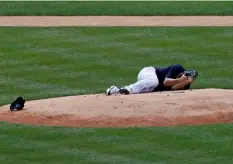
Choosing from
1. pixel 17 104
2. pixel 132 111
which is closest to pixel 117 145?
pixel 132 111

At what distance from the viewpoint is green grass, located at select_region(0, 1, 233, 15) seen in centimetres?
2327

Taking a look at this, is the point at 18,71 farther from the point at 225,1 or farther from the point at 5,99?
the point at 225,1

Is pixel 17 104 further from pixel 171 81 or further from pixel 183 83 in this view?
pixel 183 83

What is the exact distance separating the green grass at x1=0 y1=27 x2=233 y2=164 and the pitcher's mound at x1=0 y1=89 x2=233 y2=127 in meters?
0.35

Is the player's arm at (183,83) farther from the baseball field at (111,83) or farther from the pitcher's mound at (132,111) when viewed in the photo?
the pitcher's mound at (132,111)

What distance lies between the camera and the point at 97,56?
18219 millimetres

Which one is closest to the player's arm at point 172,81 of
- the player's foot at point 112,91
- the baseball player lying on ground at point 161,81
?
the baseball player lying on ground at point 161,81

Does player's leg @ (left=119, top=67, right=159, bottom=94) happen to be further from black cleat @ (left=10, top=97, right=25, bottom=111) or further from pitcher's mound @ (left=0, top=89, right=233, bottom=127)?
black cleat @ (left=10, top=97, right=25, bottom=111)

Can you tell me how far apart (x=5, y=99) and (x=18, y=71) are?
7.79ft

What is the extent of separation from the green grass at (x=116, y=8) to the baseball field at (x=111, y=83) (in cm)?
2

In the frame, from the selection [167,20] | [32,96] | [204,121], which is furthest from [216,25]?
[204,121]

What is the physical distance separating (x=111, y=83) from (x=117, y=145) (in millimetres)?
4461

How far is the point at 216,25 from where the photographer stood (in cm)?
2105

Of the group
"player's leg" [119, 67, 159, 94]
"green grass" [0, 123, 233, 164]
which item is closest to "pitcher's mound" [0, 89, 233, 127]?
"green grass" [0, 123, 233, 164]
